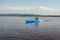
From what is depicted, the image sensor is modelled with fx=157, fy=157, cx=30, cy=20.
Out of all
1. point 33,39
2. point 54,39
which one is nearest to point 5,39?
point 33,39

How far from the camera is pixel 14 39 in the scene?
23312 mm

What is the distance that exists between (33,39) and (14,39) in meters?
2.89

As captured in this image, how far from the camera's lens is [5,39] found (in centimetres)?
2295

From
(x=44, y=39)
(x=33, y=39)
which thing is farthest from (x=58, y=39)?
(x=33, y=39)

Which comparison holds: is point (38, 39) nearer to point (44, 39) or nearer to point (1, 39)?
point (44, 39)

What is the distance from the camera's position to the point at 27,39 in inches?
930

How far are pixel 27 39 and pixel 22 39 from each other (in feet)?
2.48

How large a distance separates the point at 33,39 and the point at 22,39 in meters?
1.70

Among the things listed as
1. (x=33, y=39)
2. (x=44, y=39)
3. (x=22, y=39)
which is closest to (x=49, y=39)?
(x=44, y=39)

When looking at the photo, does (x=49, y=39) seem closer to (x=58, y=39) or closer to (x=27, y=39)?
(x=58, y=39)

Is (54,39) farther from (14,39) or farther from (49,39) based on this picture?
(14,39)

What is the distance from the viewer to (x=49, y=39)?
78.9ft

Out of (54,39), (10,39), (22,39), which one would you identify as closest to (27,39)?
(22,39)

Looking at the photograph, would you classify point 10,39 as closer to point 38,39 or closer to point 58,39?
point 38,39
